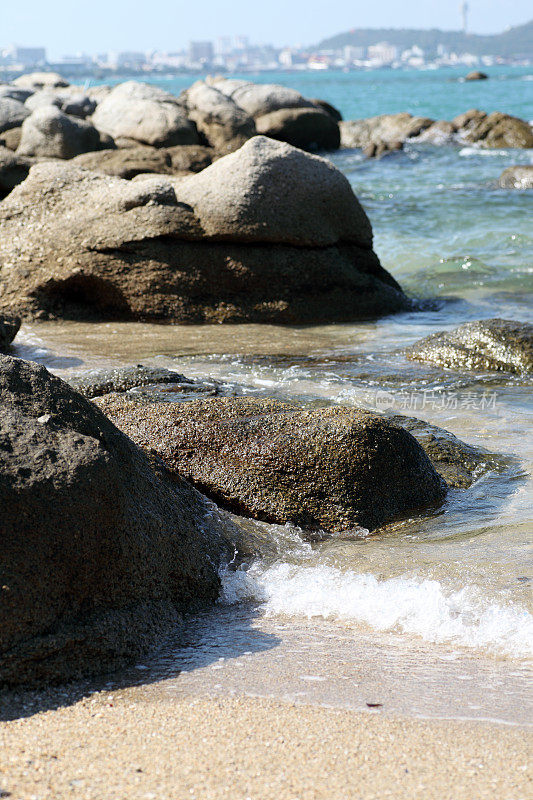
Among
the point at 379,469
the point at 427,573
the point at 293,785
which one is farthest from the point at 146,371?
the point at 293,785

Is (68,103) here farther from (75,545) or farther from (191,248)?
(75,545)

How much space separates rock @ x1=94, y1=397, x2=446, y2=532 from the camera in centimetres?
397

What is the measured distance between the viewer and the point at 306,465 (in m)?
4.01

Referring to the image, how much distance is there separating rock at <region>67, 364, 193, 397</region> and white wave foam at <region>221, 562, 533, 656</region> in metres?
2.01

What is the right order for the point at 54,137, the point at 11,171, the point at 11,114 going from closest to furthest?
the point at 11,171, the point at 54,137, the point at 11,114

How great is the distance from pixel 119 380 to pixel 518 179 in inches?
586

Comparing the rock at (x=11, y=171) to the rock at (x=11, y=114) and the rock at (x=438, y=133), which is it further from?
the rock at (x=438, y=133)

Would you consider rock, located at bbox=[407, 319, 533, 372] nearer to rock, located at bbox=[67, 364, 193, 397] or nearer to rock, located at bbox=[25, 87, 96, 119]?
rock, located at bbox=[67, 364, 193, 397]

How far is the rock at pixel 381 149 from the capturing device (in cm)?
2736

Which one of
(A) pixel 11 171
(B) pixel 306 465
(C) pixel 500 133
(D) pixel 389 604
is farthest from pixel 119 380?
(C) pixel 500 133

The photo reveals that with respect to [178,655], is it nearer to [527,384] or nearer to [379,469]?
[379,469]

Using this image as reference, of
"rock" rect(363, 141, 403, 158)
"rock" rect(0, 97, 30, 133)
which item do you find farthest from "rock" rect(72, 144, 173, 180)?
"rock" rect(363, 141, 403, 158)

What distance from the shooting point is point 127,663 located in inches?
108

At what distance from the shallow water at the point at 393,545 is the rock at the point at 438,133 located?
2231 centimetres
